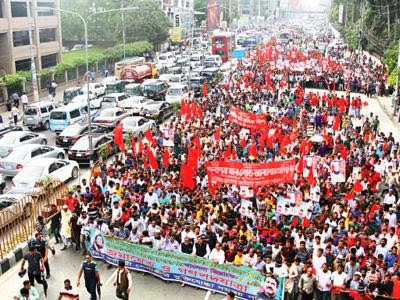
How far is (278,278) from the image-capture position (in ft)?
33.9

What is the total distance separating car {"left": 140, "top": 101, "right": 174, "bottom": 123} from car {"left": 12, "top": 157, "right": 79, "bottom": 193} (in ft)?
33.7

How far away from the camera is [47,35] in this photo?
47.7 metres

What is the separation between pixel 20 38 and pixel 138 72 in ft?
32.9

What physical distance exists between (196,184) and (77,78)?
113ft

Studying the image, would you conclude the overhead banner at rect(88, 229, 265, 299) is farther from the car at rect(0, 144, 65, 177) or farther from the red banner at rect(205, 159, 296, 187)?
the car at rect(0, 144, 65, 177)

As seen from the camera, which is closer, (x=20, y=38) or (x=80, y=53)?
(x=20, y=38)

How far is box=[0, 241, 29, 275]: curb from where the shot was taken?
13.0m

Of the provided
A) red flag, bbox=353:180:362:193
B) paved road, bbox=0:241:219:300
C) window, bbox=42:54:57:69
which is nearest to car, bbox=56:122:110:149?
paved road, bbox=0:241:219:300

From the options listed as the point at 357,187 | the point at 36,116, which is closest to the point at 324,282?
the point at 357,187

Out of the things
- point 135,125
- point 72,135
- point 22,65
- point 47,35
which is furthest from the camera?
point 47,35

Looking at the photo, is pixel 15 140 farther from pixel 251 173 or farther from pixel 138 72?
pixel 138 72

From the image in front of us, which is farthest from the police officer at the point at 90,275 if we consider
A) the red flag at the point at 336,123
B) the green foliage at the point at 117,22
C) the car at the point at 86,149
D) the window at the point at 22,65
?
the green foliage at the point at 117,22

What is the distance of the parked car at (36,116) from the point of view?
91.8ft

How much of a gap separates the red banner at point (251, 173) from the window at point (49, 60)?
3667 cm
